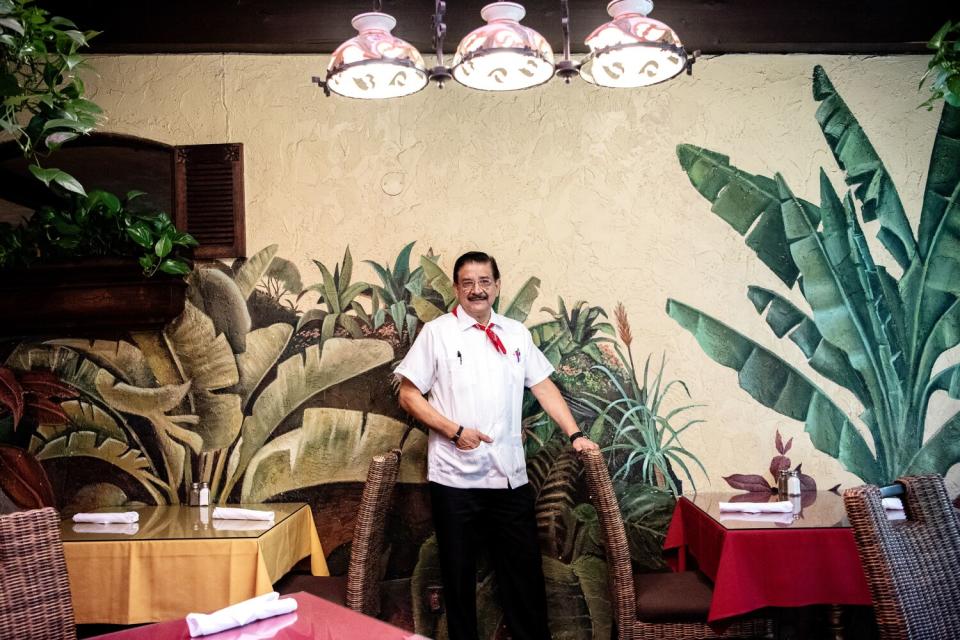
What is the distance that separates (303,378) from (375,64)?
227 centimetres

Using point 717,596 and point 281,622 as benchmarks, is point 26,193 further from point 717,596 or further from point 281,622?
point 717,596

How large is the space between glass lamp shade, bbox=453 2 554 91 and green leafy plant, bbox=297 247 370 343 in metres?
1.98

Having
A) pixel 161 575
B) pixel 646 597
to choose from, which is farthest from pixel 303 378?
pixel 646 597

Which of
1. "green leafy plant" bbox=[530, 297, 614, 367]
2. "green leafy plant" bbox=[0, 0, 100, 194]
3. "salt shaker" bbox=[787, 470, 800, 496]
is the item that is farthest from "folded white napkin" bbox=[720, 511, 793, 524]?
"green leafy plant" bbox=[0, 0, 100, 194]

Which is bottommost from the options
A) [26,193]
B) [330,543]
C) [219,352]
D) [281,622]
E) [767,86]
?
[330,543]

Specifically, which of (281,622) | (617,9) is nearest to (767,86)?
(617,9)

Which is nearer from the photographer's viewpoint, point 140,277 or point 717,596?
point 717,596

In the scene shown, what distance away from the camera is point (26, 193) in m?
4.66

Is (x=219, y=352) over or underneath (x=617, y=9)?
underneath

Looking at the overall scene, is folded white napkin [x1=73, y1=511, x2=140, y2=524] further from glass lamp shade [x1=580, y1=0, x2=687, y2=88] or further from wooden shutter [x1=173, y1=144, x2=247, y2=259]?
glass lamp shade [x1=580, y1=0, x2=687, y2=88]

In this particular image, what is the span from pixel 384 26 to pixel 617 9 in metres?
0.80

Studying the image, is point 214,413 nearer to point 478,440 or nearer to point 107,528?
point 107,528

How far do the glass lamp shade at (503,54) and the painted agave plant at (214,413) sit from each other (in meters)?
2.08

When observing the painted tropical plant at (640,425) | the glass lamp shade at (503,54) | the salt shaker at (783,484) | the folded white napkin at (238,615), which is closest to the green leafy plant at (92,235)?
the glass lamp shade at (503,54)
